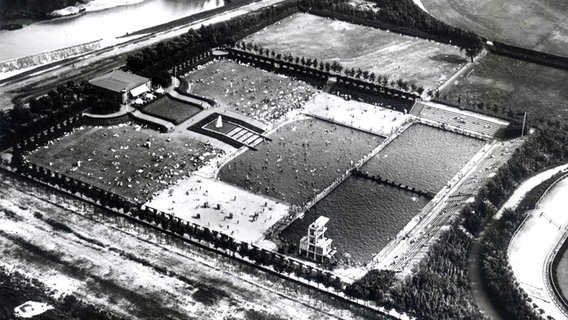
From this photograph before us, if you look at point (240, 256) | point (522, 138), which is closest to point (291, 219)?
point (240, 256)

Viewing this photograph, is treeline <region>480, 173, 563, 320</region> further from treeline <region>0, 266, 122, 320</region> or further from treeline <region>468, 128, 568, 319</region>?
treeline <region>0, 266, 122, 320</region>

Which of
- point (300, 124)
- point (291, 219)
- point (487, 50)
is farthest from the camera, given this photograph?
point (487, 50)

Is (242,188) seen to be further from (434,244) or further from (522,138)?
(522,138)

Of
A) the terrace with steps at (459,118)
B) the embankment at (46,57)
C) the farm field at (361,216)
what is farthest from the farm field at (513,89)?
the embankment at (46,57)

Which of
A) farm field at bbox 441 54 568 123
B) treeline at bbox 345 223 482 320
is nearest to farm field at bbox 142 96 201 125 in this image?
farm field at bbox 441 54 568 123

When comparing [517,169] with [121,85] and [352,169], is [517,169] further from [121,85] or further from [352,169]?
[121,85]

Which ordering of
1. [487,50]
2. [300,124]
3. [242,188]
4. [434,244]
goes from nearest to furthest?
1. [434,244]
2. [242,188]
3. [300,124]
4. [487,50]

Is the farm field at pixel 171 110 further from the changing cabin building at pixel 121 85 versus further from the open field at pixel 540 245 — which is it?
the open field at pixel 540 245
